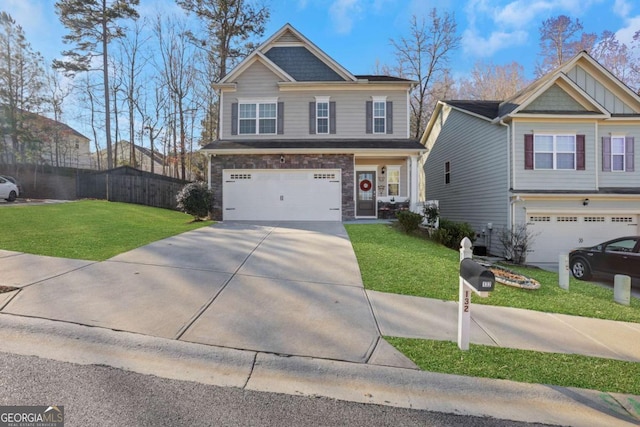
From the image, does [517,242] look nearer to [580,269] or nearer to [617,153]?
[580,269]

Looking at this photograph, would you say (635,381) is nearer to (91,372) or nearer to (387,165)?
(91,372)

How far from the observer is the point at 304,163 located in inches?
525

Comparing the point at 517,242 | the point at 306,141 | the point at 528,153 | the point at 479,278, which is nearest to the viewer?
the point at 479,278

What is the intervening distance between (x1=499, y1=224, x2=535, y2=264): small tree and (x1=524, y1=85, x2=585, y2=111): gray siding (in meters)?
5.02

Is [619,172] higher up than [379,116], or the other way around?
[379,116]

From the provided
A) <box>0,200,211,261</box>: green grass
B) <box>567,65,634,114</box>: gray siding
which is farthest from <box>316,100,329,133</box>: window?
<box>567,65,634,114</box>: gray siding

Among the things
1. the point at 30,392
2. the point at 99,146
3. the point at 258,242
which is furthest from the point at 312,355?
the point at 99,146

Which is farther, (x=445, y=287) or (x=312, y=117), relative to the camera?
(x=312, y=117)

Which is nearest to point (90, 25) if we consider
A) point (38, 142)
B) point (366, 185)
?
point (38, 142)

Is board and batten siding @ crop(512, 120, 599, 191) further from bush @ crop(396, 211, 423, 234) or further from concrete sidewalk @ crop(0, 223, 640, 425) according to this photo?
concrete sidewalk @ crop(0, 223, 640, 425)

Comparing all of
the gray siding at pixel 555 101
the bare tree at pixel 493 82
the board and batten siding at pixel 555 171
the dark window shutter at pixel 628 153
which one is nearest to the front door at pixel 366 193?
the board and batten siding at pixel 555 171

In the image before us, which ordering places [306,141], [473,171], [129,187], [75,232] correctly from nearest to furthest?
[75,232], [306,141], [473,171], [129,187]

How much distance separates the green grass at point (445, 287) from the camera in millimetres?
5168

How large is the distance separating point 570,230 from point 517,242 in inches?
115
